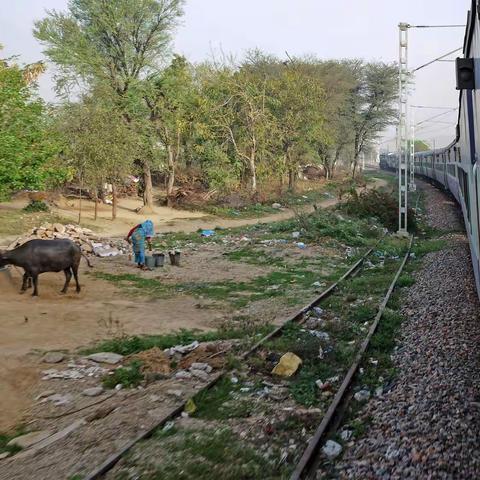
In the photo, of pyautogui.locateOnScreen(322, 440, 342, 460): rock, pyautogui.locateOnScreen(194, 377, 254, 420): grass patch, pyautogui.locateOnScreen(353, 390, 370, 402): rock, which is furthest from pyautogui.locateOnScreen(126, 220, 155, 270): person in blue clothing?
pyautogui.locateOnScreen(322, 440, 342, 460): rock

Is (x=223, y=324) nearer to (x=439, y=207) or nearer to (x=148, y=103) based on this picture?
(x=439, y=207)

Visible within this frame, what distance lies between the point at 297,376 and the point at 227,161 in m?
27.3

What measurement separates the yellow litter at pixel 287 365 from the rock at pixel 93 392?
219cm

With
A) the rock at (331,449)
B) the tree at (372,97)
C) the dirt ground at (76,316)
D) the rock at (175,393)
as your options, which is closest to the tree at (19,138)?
the dirt ground at (76,316)

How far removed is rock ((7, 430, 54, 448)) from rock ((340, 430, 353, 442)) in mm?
2888

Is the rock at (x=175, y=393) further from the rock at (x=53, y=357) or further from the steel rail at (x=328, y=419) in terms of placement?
the rock at (x=53, y=357)

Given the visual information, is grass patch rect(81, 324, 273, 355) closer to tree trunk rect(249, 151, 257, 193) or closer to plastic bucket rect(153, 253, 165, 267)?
plastic bucket rect(153, 253, 165, 267)

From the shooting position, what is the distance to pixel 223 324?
8.93m

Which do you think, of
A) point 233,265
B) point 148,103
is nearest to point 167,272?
point 233,265

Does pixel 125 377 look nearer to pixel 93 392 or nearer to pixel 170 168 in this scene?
pixel 93 392

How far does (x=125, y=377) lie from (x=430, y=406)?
361 centimetres

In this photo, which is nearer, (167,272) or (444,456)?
(444,456)

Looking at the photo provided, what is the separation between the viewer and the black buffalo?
10555 millimetres

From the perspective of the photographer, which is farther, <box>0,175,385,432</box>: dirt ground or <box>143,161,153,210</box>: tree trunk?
<box>143,161,153,210</box>: tree trunk
